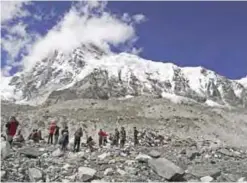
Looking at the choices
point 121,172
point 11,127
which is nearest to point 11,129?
point 11,127

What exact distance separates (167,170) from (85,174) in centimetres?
342

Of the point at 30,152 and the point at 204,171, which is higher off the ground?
the point at 30,152

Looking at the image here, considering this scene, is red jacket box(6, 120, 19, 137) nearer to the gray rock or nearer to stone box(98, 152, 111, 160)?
stone box(98, 152, 111, 160)

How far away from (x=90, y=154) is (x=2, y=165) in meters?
7.38

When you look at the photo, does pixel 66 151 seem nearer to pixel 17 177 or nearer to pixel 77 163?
pixel 77 163

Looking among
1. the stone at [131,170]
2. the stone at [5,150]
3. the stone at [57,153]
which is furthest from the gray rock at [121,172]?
the stone at [5,150]

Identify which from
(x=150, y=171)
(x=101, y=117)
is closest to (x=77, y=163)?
(x=150, y=171)

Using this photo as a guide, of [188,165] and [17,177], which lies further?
[188,165]

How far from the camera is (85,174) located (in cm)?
2269

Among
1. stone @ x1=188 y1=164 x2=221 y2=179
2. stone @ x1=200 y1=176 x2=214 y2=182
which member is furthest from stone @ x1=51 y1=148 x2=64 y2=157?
stone @ x1=200 y1=176 x2=214 y2=182

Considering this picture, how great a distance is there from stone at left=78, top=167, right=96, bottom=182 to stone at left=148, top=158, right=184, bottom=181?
270cm

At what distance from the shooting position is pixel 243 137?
7356 centimetres

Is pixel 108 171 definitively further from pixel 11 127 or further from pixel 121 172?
pixel 11 127

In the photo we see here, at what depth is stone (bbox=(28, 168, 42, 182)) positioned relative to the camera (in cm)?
2167
